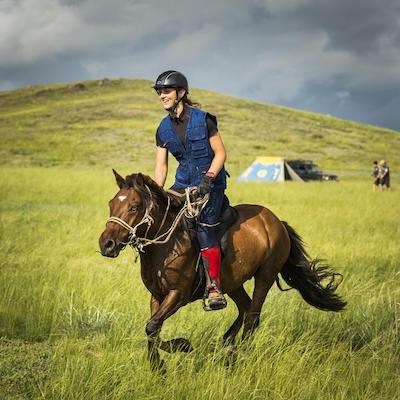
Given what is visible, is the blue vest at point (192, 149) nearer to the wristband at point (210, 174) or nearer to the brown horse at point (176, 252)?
the wristband at point (210, 174)

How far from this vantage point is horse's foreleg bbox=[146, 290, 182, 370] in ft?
13.3

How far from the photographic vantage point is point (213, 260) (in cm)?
444

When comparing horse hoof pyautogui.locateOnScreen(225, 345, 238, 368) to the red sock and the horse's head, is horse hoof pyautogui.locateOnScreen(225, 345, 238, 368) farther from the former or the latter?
the horse's head

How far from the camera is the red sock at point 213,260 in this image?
4.43 m

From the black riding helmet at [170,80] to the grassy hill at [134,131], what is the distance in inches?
1364

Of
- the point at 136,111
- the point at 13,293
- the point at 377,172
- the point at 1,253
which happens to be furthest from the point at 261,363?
the point at 136,111

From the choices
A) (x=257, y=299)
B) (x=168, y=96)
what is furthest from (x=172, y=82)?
(x=257, y=299)

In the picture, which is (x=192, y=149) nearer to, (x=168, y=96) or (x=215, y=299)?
(x=168, y=96)

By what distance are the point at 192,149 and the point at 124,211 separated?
1006 millimetres

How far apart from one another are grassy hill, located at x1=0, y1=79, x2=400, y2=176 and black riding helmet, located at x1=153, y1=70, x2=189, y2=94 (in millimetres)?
34648

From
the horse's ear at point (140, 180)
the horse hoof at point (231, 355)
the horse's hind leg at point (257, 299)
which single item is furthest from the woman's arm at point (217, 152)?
the horse hoof at point (231, 355)

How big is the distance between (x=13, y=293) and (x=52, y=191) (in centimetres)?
1581

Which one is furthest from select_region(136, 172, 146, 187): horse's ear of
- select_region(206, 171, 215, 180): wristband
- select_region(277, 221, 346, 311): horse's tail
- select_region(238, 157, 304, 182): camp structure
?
select_region(238, 157, 304, 182): camp structure

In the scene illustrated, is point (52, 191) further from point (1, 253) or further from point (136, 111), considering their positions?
point (136, 111)
